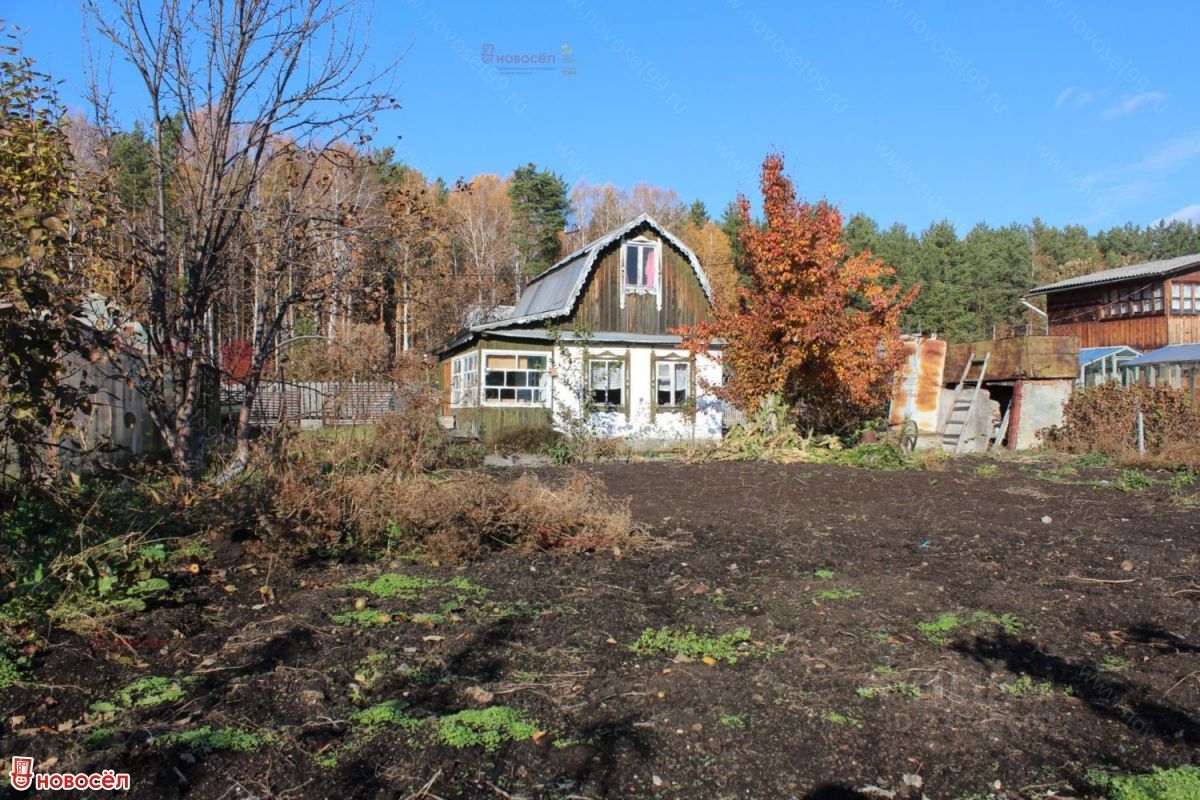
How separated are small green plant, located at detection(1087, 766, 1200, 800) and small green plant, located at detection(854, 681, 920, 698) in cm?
84

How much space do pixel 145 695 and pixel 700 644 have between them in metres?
2.78

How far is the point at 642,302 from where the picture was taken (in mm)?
21453


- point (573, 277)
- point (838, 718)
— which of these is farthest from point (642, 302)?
point (838, 718)

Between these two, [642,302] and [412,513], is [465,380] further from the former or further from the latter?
[412,513]

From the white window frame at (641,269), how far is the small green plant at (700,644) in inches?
675

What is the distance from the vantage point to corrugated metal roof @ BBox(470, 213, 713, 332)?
1994 centimetres

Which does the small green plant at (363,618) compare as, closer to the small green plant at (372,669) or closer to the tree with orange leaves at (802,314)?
the small green plant at (372,669)

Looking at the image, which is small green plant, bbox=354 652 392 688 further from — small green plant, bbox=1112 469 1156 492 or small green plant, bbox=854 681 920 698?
small green plant, bbox=1112 469 1156 492

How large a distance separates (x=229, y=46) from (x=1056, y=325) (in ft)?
123

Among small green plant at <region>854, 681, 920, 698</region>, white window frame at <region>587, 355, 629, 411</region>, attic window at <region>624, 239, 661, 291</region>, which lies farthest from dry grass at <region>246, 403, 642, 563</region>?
attic window at <region>624, 239, 661, 291</region>

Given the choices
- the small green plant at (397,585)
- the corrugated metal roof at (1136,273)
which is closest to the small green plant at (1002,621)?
the small green plant at (397,585)

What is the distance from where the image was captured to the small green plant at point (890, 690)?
3.73 m

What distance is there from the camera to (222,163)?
286 inches

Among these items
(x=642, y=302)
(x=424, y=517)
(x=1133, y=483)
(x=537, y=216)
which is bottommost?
(x=1133, y=483)
